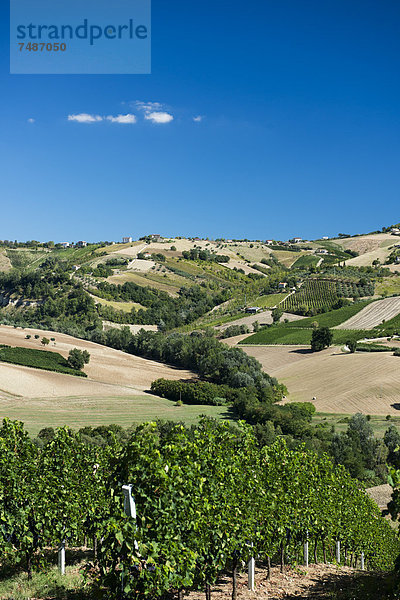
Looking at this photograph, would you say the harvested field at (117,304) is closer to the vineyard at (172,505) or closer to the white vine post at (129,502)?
the vineyard at (172,505)

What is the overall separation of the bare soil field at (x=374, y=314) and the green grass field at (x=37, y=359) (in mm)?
75320

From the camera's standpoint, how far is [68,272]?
19988cm

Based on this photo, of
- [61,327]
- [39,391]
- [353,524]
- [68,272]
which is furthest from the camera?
[68,272]

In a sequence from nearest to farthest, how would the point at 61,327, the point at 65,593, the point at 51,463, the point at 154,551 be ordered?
the point at 154,551, the point at 65,593, the point at 51,463, the point at 61,327

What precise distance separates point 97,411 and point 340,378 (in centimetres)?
4714

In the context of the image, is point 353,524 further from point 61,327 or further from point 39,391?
point 61,327

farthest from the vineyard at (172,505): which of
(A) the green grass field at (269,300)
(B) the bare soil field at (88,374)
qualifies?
(A) the green grass field at (269,300)

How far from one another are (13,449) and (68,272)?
18758cm

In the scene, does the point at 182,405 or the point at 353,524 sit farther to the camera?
the point at 182,405

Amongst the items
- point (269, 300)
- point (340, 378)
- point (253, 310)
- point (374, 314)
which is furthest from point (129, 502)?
point (269, 300)

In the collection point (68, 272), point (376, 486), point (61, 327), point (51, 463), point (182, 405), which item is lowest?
point (376, 486)

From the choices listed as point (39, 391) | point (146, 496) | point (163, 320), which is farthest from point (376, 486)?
point (163, 320)

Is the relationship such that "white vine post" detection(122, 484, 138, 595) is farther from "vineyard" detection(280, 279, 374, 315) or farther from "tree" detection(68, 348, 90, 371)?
"vineyard" detection(280, 279, 374, 315)

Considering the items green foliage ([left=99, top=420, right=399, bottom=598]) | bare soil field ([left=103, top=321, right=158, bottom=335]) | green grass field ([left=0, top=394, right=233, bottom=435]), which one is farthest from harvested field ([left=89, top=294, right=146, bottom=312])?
green foliage ([left=99, top=420, right=399, bottom=598])
